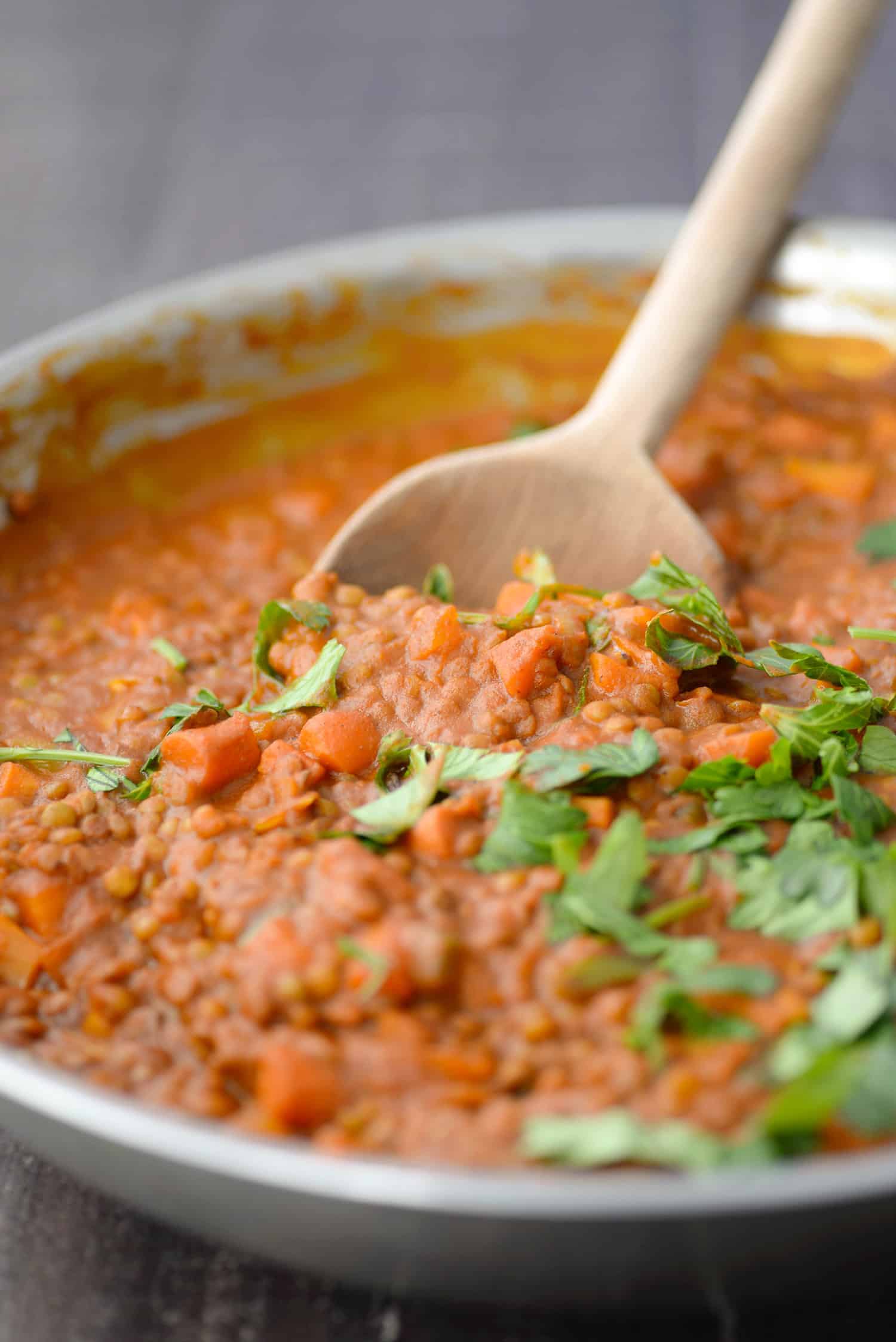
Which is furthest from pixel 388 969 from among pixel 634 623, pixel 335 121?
pixel 335 121

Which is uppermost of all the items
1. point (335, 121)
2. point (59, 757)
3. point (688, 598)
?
point (335, 121)

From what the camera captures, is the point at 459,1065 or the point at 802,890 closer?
the point at 459,1065

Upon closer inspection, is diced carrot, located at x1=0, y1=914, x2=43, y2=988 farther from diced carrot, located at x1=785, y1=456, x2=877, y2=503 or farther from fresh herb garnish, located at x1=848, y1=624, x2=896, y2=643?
diced carrot, located at x1=785, y1=456, x2=877, y2=503

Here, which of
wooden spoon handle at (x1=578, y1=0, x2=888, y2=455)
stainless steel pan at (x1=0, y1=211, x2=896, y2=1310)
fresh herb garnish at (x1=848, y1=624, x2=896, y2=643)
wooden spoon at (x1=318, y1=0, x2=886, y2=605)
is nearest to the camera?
stainless steel pan at (x1=0, y1=211, x2=896, y2=1310)

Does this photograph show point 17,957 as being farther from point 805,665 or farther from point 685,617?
point 805,665

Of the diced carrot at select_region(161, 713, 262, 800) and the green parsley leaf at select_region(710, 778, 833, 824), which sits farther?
the diced carrot at select_region(161, 713, 262, 800)

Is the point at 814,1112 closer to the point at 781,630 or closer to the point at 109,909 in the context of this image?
the point at 109,909

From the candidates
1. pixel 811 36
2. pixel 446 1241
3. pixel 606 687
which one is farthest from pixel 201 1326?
pixel 811 36

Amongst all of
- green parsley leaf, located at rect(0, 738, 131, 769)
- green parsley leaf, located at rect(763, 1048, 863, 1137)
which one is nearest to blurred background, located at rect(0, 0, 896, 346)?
green parsley leaf, located at rect(0, 738, 131, 769)
